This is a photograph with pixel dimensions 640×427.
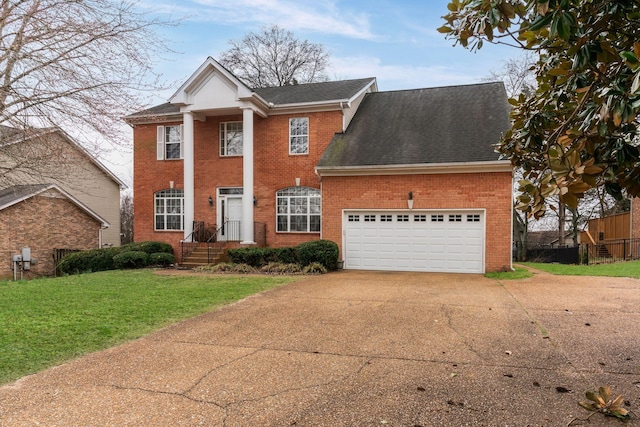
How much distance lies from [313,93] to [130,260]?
10637 mm

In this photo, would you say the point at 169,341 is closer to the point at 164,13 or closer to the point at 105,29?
the point at 105,29

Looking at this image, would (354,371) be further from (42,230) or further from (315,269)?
(42,230)

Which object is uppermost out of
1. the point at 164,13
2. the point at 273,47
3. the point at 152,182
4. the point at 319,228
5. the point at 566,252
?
the point at 273,47

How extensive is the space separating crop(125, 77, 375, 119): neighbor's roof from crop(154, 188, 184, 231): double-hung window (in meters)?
3.83

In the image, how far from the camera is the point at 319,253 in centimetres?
1464

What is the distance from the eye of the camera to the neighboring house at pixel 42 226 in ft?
60.6

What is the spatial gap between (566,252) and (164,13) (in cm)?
2205

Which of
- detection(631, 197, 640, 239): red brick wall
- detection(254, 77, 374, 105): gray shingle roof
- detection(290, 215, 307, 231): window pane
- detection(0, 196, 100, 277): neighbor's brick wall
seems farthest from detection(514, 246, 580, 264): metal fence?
detection(0, 196, 100, 277): neighbor's brick wall

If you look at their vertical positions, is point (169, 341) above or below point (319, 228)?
below

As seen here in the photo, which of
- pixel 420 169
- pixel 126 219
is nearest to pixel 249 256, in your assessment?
pixel 420 169

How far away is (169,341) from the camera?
19.6 feet

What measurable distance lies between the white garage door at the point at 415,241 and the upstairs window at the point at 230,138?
21.2 ft

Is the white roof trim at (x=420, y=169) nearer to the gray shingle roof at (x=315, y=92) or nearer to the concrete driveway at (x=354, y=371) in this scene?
the gray shingle roof at (x=315, y=92)

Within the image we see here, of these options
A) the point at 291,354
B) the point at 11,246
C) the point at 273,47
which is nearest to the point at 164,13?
the point at 291,354
